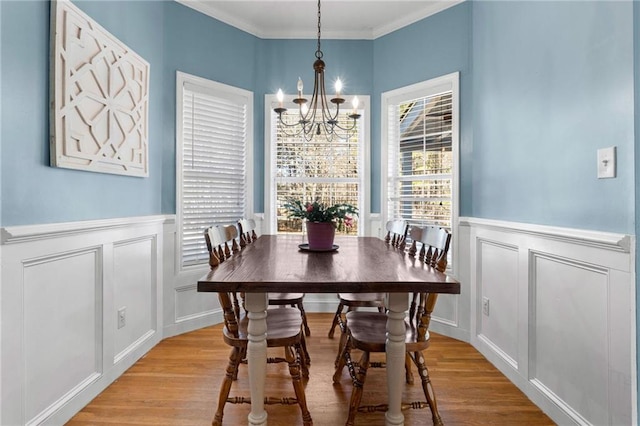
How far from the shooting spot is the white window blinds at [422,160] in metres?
3.03

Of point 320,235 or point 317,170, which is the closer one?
point 320,235

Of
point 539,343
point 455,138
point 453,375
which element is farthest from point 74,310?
point 455,138

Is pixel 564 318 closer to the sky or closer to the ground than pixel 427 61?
closer to the ground

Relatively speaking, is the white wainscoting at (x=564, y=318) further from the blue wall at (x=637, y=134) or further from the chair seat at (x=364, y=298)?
the chair seat at (x=364, y=298)

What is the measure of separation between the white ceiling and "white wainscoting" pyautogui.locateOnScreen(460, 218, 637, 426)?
2.08 m

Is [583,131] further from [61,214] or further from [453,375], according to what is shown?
[61,214]

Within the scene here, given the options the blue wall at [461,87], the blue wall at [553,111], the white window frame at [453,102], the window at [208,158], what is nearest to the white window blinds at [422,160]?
the white window frame at [453,102]

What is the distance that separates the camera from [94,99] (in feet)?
6.49

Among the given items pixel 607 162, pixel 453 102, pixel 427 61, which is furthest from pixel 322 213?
pixel 427 61

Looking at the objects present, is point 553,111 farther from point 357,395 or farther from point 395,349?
point 357,395

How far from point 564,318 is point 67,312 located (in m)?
2.54

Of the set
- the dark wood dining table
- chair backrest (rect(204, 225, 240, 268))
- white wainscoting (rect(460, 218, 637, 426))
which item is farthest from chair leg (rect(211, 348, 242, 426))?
white wainscoting (rect(460, 218, 637, 426))

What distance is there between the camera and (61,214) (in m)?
1.76

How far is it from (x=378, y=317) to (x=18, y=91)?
2.03 metres
